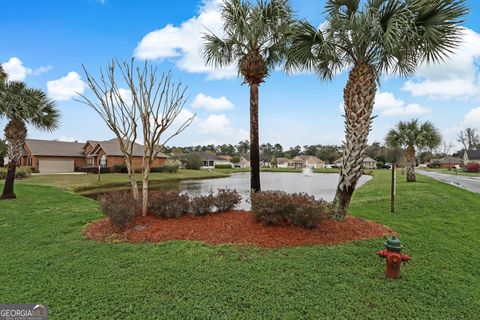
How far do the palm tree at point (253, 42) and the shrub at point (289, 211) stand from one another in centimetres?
188

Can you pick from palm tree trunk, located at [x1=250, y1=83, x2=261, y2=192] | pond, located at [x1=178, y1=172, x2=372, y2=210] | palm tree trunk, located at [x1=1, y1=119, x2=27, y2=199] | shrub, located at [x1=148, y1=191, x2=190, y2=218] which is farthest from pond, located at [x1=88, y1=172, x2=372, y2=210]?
palm tree trunk, located at [x1=1, y1=119, x2=27, y2=199]

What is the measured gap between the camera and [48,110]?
1315cm

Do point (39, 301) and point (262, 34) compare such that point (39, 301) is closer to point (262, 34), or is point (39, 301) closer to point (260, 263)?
point (260, 263)

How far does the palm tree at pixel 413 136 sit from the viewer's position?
1941cm

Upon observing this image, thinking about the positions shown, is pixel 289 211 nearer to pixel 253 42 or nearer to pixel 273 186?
pixel 253 42

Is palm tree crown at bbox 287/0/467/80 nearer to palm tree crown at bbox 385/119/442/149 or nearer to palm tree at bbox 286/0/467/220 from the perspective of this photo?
palm tree at bbox 286/0/467/220

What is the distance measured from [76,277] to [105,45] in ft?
23.1

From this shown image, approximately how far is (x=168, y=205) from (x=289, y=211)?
2.90m

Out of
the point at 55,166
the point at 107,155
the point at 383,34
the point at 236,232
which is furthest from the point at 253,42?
the point at 55,166

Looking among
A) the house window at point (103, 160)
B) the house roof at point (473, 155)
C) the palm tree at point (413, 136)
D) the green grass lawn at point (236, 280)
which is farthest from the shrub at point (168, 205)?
the house roof at point (473, 155)

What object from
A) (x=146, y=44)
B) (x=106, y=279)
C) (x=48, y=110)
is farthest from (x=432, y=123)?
(x=48, y=110)

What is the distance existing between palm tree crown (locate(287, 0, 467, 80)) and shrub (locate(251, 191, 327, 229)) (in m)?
3.42

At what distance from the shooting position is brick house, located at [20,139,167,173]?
33.9m

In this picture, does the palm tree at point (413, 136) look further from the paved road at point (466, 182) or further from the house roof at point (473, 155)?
the house roof at point (473, 155)
